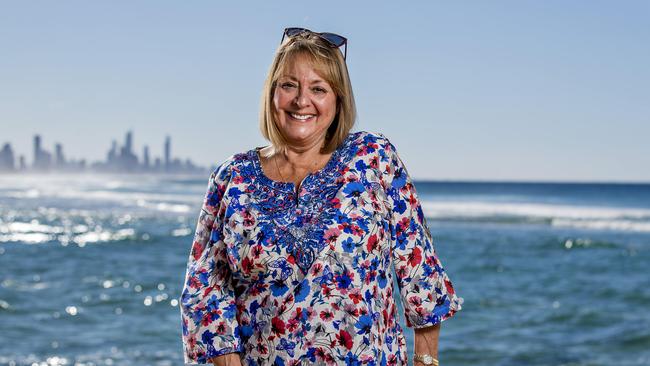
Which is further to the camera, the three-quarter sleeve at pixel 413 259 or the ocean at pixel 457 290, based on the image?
the ocean at pixel 457 290

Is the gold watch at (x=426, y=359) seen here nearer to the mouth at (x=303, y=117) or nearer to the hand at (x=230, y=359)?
the hand at (x=230, y=359)

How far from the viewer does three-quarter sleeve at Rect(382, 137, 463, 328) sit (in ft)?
8.32

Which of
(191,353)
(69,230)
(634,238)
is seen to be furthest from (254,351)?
(634,238)

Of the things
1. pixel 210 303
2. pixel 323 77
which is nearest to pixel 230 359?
pixel 210 303

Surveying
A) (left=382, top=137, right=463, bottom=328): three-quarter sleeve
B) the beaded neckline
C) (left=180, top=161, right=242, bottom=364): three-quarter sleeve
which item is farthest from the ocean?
(left=382, top=137, right=463, bottom=328): three-quarter sleeve

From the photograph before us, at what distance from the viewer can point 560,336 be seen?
31.6ft

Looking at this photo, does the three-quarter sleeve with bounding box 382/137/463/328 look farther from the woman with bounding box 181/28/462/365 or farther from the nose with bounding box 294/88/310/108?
the nose with bounding box 294/88/310/108

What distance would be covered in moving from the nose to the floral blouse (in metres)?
0.18

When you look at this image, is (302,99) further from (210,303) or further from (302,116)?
(210,303)

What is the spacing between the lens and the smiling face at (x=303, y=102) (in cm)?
259

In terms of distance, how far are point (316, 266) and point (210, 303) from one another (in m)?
0.36

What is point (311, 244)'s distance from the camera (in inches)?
96.8

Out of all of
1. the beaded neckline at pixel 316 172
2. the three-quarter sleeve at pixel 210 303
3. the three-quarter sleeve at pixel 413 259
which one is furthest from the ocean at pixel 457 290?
the three-quarter sleeve at pixel 413 259

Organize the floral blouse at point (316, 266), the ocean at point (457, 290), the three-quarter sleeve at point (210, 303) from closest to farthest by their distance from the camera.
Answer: the floral blouse at point (316, 266) < the three-quarter sleeve at point (210, 303) < the ocean at point (457, 290)
